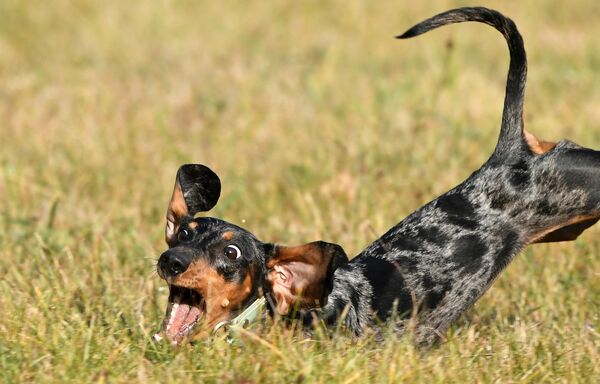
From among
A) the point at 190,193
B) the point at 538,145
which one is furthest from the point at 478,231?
the point at 190,193

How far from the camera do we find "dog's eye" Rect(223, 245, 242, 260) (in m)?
4.81

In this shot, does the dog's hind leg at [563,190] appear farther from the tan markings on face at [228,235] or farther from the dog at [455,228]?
the tan markings on face at [228,235]

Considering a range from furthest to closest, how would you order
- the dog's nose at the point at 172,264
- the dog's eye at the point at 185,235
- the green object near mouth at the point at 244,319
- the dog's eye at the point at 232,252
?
the dog's eye at the point at 185,235
the dog's eye at the point at 232,252
the green object near mouth at the point at 244,319
the dog's nose at the point at 172,264

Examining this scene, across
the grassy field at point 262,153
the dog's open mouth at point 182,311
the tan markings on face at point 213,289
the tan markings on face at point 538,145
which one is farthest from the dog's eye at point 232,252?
the tan markings on face at point 538,145

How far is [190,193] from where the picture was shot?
17.5 feet

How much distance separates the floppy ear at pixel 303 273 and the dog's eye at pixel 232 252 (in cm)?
15

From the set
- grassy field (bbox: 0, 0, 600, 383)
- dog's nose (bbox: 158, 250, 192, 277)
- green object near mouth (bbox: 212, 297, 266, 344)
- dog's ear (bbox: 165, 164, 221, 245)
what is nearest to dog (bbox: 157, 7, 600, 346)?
dog's ear (bbox: 165, 164, 221, 245)

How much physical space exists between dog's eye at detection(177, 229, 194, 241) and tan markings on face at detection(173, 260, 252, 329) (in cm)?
32

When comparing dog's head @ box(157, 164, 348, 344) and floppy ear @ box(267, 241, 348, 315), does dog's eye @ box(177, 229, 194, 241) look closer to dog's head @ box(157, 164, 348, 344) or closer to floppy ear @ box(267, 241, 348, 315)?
dog's head @ box(157, 164, 348, 344)

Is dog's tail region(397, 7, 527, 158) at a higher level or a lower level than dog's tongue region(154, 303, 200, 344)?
higher

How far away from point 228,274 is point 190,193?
691 mm

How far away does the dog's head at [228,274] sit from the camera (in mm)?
4566

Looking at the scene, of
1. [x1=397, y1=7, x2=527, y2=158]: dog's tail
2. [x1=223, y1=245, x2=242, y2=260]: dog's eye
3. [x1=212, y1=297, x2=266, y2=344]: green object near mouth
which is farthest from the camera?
[x1=397, y1=7, x2=527, y2=158]: dog's tail

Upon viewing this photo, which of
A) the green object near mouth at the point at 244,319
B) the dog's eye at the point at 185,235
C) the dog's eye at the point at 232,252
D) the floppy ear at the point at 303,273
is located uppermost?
the dog's eye at the point at 185,235
